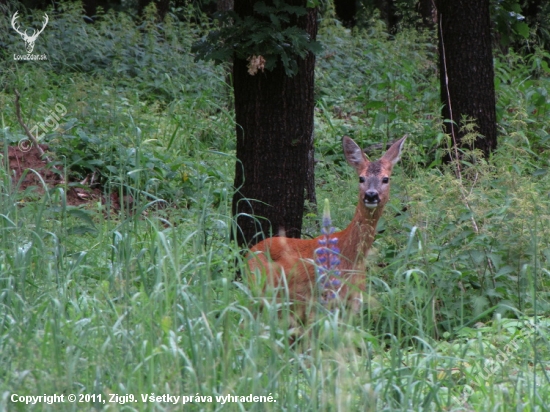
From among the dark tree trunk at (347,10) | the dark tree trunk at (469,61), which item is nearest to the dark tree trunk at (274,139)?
the dark tree trunk at (469,61)

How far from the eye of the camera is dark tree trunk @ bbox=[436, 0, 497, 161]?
28.2 feet

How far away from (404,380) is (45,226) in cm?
245

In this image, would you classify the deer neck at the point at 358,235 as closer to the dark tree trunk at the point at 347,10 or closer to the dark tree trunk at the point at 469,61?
the dark tree trunk at the point at 469,61

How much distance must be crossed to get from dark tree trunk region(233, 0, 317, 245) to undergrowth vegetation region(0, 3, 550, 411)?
1.23ft

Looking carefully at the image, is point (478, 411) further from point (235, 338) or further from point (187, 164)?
point (187, 164)

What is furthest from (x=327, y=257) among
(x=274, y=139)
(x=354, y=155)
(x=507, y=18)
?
(x=507, y=18)

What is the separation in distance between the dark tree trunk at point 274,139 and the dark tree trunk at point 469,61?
328 centimetres

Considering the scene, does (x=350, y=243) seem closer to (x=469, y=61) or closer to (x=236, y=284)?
(x=236, y=284)

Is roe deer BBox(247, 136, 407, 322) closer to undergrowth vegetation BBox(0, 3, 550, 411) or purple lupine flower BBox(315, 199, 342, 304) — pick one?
undergrowth vegetation BBox(0, 3, 550, 411)

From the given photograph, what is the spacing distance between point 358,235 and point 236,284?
6.20 feet

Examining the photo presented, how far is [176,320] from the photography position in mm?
3410

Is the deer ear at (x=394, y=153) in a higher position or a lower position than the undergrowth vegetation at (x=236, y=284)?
higher

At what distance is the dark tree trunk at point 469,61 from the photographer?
8.61 metres

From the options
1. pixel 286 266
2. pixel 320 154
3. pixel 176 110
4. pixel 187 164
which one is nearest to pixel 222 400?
pixel 286 266
